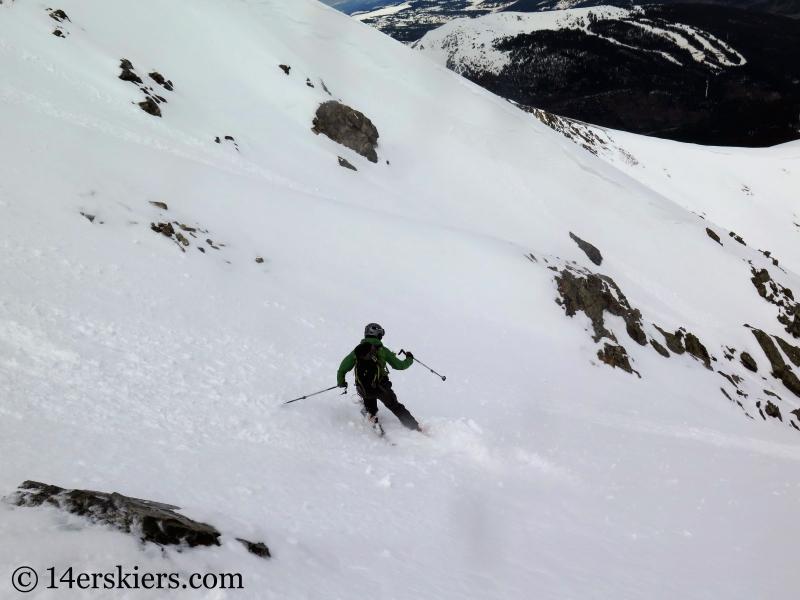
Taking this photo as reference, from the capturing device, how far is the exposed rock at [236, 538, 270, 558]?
11.8ft

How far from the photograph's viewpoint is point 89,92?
800 inches

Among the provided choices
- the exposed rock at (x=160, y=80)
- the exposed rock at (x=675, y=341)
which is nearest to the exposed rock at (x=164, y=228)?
the exposed rock at (x=160, y=80)

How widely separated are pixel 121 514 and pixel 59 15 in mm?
28959

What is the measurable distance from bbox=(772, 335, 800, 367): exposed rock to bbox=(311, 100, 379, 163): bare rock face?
25.0 m

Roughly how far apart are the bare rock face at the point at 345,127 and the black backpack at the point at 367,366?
24.3 meters

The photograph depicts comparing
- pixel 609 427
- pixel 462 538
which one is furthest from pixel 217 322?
pixel 609 427

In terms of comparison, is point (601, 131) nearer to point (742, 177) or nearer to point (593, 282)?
point (742, 177)

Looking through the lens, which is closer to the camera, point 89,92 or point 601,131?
point 89,92

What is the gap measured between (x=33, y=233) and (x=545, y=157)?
34.4 meters

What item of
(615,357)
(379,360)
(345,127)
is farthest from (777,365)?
(379,360)

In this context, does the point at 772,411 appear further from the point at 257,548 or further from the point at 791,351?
the point at 257,548

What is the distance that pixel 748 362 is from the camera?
25.5m

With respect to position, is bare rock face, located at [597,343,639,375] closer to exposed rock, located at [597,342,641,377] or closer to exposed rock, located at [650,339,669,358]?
exposed rock, located at [597,342,641,377]

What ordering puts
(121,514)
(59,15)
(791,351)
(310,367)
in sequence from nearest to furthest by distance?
(121,514)
(310,367)
(59,15)
(791,351)
